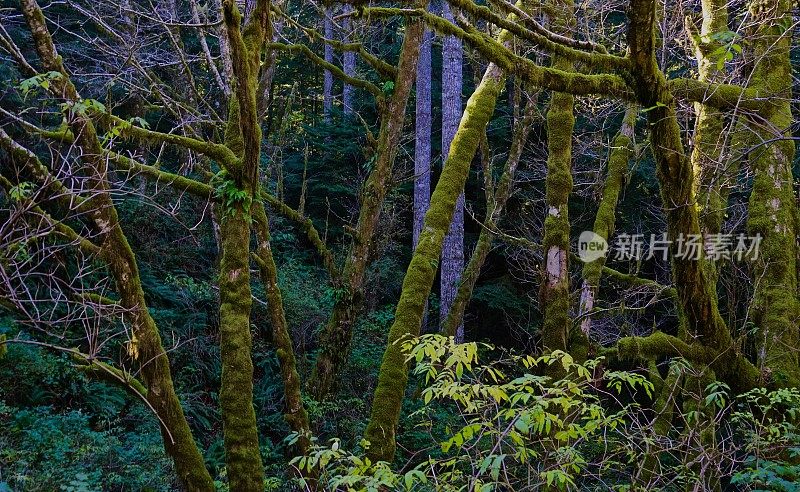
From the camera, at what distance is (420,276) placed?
18.0 ft

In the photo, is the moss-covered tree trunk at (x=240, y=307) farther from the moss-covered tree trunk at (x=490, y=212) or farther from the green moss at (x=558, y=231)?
the moss-covered tree trunk at (x=490, y=212)

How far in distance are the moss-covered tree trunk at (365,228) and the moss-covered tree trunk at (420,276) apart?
3.15 metres

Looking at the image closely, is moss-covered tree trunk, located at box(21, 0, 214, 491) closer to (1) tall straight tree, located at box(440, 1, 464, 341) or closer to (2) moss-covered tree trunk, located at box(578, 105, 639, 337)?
(2) moss-covered tree trunk, located at box(578, 105, 639, 337)

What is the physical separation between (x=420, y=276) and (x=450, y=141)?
27.0 feet

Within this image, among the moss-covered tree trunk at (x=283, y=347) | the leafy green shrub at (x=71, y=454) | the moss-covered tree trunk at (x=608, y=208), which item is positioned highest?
the moss-covered tree trunk at (x=608, y=208)

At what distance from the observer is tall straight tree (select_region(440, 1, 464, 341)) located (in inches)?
510

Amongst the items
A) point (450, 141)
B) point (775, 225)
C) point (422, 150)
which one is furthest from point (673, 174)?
point (422, 150)

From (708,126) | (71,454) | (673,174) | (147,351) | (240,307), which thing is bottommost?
(71,454)

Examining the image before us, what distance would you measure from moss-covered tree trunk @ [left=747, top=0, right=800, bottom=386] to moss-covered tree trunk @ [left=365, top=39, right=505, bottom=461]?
98.4 inches

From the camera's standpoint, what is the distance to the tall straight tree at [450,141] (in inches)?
510

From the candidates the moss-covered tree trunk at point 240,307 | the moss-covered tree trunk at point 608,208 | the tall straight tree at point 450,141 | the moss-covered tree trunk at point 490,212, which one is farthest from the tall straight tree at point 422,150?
the moss-covered tree trunk at point 240,307

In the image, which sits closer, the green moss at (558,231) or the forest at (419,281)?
the forest at (419,281)

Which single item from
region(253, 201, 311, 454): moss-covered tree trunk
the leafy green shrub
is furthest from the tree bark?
the leafy green shrub

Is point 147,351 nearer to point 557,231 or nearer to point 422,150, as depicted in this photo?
point 557,231
